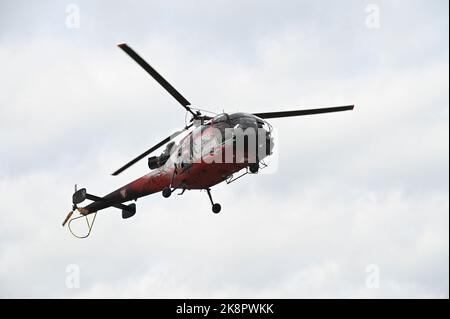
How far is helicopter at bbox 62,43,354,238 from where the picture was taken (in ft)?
126

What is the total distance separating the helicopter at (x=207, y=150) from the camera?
126ft

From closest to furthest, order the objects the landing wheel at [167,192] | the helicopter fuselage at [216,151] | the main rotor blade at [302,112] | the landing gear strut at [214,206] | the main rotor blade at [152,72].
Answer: the main rotor blade at [152,72], the helicopter fuselage at [216,151], the landing wheel at [167,192], the landing gear strut at [214,206], the main rotor blade at [302,112]

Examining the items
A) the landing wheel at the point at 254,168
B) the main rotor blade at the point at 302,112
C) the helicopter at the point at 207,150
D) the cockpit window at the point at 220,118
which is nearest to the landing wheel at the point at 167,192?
the helicopter at the point at 207,150

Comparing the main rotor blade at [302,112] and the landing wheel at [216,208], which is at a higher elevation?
the main rotor blade at [302,112]

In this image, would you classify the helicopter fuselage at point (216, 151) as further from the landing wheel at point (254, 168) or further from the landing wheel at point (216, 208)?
the landing wheel at point (216, 208)

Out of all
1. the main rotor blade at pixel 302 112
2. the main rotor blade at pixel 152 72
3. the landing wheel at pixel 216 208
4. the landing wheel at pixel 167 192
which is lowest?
the landing wheel at pixel 216 208

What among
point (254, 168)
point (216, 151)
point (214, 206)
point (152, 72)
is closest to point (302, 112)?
point (254, 168)

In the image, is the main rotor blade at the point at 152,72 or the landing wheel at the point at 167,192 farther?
the landing wheel at the point at 167,192

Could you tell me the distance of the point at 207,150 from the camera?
129 ft

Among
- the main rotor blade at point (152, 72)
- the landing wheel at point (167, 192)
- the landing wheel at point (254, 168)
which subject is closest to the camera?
the main rotor blade at point (152, 72)
